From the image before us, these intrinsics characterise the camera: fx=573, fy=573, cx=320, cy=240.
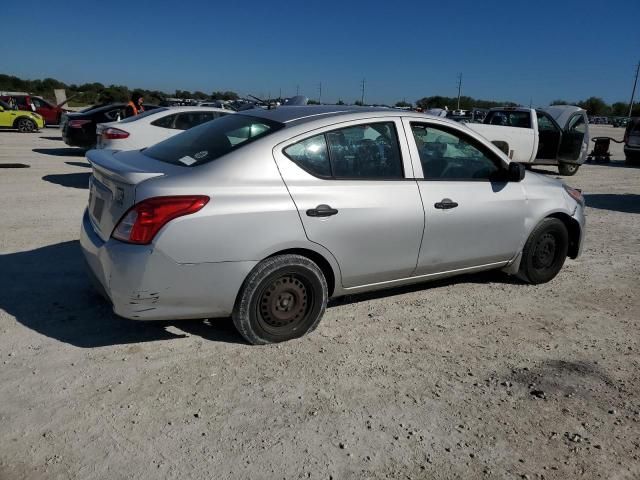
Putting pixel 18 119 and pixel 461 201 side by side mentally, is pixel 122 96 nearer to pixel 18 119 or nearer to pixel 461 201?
pixel 18 119

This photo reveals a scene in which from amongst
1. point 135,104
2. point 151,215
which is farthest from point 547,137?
point 151,215

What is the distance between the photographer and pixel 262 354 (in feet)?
12.6

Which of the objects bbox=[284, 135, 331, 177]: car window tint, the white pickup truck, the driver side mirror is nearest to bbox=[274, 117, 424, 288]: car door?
bbox=[284, 135, 331, 177]: car window tint

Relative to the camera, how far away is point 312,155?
Result: 4027 mm

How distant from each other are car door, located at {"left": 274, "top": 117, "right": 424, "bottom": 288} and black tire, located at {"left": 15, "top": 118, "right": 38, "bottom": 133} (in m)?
22.3

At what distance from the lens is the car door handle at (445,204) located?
14.7ft

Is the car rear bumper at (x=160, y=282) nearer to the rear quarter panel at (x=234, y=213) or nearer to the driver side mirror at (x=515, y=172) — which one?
the rear quarter panel at (x=234, y=213)

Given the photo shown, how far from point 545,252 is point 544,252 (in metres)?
0.02

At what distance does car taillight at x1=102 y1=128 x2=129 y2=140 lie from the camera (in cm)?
1004

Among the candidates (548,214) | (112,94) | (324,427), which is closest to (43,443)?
(324,427)

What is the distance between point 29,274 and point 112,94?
50205 mm

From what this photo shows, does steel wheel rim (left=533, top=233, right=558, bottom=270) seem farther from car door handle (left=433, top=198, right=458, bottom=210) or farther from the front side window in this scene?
the front side window

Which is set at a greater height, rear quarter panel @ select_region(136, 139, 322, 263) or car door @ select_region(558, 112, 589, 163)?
car door @ select_region(558, 112, 589, 163)

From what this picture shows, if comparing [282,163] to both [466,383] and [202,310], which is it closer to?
[202,310]
